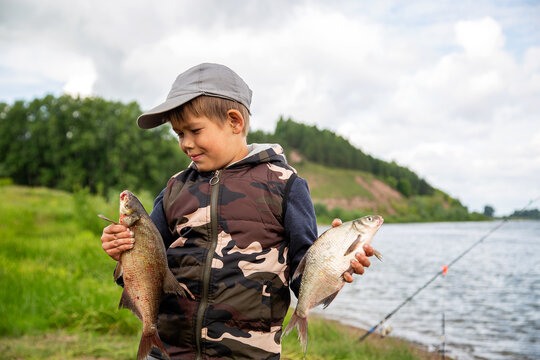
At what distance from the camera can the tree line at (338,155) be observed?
81.4 m

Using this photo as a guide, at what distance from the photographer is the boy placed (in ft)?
7.31

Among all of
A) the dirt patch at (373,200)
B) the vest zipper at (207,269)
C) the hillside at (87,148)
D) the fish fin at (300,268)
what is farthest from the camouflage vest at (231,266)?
the dirt patch at (373,200)

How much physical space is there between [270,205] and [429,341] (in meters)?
7.61

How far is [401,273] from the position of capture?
17.6 m

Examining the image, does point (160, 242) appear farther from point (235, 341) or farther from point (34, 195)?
point (34, 195)

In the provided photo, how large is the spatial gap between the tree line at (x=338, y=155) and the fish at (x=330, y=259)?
73359 mm

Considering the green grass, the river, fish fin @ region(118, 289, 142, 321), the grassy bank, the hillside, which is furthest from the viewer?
the green grass

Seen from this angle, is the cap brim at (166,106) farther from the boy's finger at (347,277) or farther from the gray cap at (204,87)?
the boy's finger at (347,277)

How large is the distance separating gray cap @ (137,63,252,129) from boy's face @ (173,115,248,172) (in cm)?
12

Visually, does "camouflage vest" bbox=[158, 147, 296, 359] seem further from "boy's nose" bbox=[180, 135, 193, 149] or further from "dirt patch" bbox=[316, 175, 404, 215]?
"dirt patch" bbox=[316, 175, 404, 215]

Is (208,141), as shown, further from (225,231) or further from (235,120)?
(225,231)

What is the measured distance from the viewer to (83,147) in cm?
5384

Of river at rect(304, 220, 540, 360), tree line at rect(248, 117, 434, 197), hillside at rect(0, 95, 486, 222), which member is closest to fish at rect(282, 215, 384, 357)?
river at rect(304, 220, 540, 360)

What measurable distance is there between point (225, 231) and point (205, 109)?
2.01 ft
